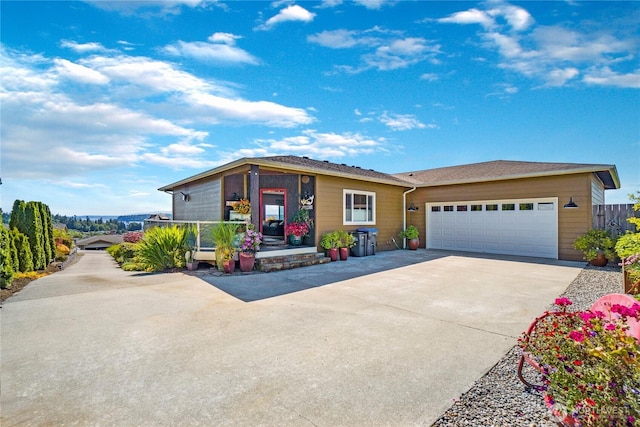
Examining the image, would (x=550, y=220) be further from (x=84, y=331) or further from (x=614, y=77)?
(x=84, y=331)

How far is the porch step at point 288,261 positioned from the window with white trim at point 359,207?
2.06 meters

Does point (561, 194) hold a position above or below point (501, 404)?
above

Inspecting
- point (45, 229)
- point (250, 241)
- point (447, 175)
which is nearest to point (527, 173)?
point (447, 175)

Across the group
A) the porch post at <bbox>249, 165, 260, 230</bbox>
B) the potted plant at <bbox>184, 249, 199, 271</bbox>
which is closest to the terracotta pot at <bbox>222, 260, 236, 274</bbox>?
the potted plant at <bbox>184, 249, 199, 271</bbox>

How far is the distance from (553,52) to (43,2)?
37.3 feet

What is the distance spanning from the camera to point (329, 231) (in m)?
10.2

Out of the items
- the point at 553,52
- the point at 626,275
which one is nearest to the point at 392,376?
the point at 626,275

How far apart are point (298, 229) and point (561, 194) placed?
28.7ft

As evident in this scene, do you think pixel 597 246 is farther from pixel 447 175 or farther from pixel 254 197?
pixel 254 197

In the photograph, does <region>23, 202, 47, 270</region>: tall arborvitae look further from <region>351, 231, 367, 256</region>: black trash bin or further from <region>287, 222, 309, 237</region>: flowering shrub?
<region>351, 231, 367, 256</region>: black trash bin

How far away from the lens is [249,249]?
26.6 feet

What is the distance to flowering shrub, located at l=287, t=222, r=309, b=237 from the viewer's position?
964cm

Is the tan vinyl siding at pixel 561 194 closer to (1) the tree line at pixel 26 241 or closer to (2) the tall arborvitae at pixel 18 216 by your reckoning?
(1) the tree line at pixel 26 241

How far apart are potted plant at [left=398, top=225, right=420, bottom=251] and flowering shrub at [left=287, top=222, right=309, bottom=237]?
502 cm
